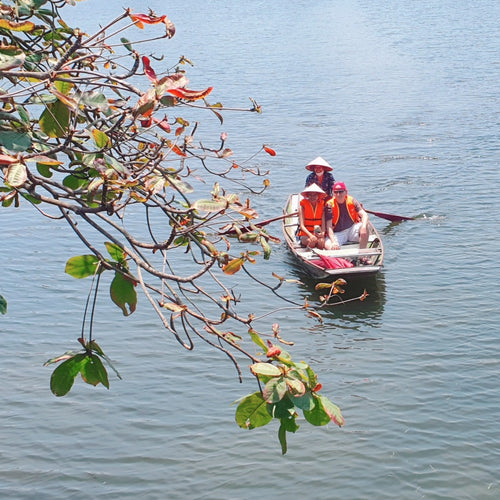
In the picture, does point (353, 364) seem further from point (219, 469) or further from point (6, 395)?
point (6, 395)

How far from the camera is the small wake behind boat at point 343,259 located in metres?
11.4

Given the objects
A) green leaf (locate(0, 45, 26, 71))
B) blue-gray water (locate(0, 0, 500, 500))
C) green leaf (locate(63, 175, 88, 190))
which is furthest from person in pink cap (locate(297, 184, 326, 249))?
green leaf (locate(0, 45, 26, 71))

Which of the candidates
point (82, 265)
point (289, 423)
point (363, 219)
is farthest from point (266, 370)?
point (363, 219)

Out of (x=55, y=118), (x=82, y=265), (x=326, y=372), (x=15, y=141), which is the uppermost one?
(x=55, y=118)

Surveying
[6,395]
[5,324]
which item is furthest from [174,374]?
[5,324]

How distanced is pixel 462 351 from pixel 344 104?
16.0m

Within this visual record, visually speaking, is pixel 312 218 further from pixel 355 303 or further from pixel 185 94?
pixel 185 94

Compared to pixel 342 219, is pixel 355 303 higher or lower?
lower

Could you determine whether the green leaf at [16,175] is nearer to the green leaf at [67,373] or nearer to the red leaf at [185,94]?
the red leaf at [185,94]

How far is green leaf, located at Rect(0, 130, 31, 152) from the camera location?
3156mm

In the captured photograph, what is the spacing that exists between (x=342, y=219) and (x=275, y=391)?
33.1 feet

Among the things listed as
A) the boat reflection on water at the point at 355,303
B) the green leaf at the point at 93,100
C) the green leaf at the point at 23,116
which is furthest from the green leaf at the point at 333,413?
the boat reflection on water at the point at 355,303

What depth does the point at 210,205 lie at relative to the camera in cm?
334

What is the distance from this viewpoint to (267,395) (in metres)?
2.86
